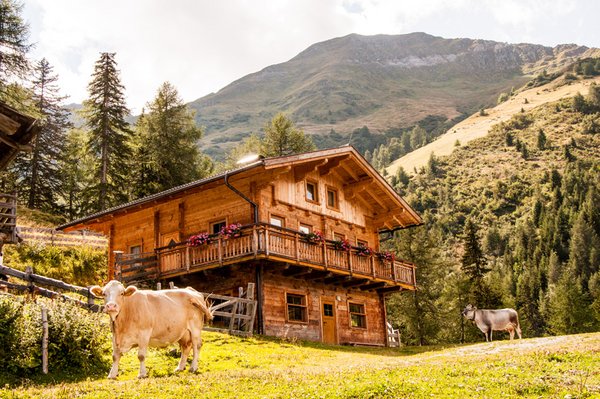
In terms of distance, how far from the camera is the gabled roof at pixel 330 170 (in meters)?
28.3

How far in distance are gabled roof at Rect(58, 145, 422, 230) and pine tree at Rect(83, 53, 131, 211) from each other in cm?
1885

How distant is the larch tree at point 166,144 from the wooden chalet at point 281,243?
18363mm

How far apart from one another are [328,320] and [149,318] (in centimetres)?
1715

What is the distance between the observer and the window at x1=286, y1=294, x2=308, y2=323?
94.9 ft

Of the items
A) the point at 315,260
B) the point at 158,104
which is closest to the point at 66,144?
the point at 158,104

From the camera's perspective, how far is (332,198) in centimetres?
3444

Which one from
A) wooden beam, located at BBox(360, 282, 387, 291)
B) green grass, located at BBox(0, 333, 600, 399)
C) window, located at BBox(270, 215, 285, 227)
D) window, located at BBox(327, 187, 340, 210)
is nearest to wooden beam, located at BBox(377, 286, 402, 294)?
wooden beam, located at BBox(360, 282, 387, 291)

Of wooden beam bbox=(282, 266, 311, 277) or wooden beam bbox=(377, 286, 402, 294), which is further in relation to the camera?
wooden beam bbox=(377, 286, 402, 294)

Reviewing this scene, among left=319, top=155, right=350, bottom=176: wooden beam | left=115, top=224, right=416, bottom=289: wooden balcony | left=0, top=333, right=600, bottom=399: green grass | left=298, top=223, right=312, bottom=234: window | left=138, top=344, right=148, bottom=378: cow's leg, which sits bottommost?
left=0, top=333, right=600, bottom=399: green grass

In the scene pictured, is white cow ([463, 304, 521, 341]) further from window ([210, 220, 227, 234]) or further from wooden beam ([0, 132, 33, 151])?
wooden beam ([0, 132, 33, 151])

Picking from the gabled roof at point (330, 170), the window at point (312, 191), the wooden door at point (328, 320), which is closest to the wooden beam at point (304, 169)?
the gabled roof at point (330, 170)

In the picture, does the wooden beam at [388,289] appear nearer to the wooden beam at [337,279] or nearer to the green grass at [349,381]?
the wooden beam at [337,279]

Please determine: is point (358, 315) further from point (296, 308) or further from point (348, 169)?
point (348, 169)

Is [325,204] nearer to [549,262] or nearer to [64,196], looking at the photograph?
[64,196]
